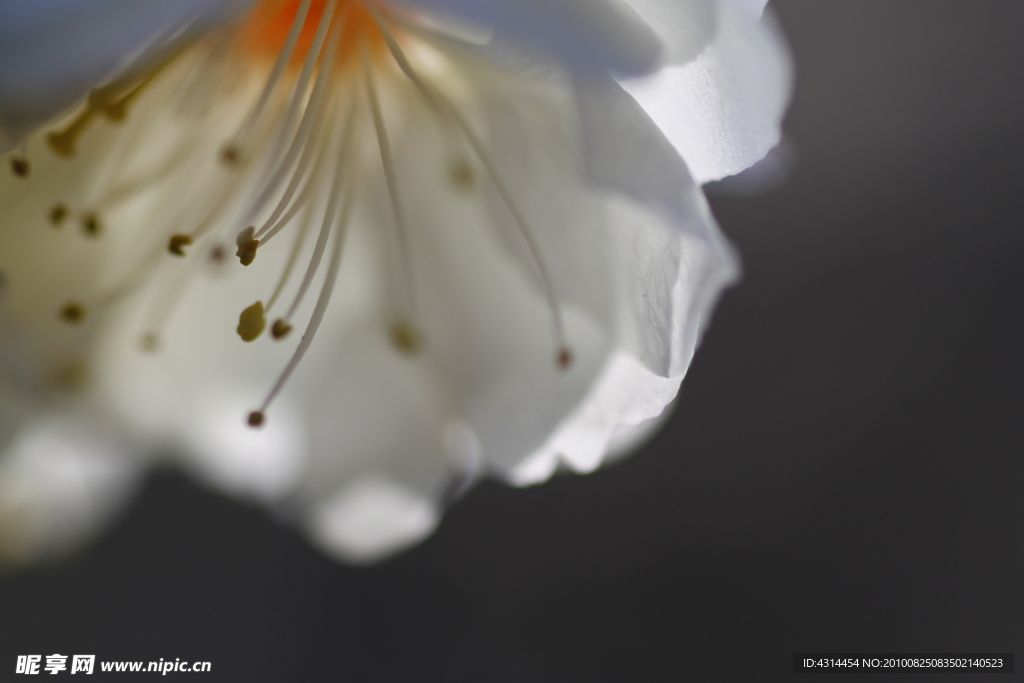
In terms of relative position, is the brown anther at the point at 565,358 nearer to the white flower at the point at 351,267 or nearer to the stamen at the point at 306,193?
the white flower at the point at 351,267

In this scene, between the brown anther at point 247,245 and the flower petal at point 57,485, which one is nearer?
the brown anther at point 247,245

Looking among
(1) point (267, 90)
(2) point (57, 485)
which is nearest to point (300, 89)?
(1) point (267, 90)

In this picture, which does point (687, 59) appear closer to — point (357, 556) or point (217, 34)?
point (217, 34)

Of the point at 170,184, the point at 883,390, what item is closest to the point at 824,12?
the point at 883,390

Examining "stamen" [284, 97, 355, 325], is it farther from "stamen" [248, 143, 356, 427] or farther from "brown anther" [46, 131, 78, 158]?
"brown anther" [46, 131, 78, 158]

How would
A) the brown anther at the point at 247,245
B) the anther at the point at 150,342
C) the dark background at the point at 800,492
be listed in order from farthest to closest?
1. the dark background at the point at 800,492
2. the anther at the point at 150,342
3. the brown anther at the point at 247,245

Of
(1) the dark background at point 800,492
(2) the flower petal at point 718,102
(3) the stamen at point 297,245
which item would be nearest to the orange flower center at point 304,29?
(3) the stamen at point 297,245
